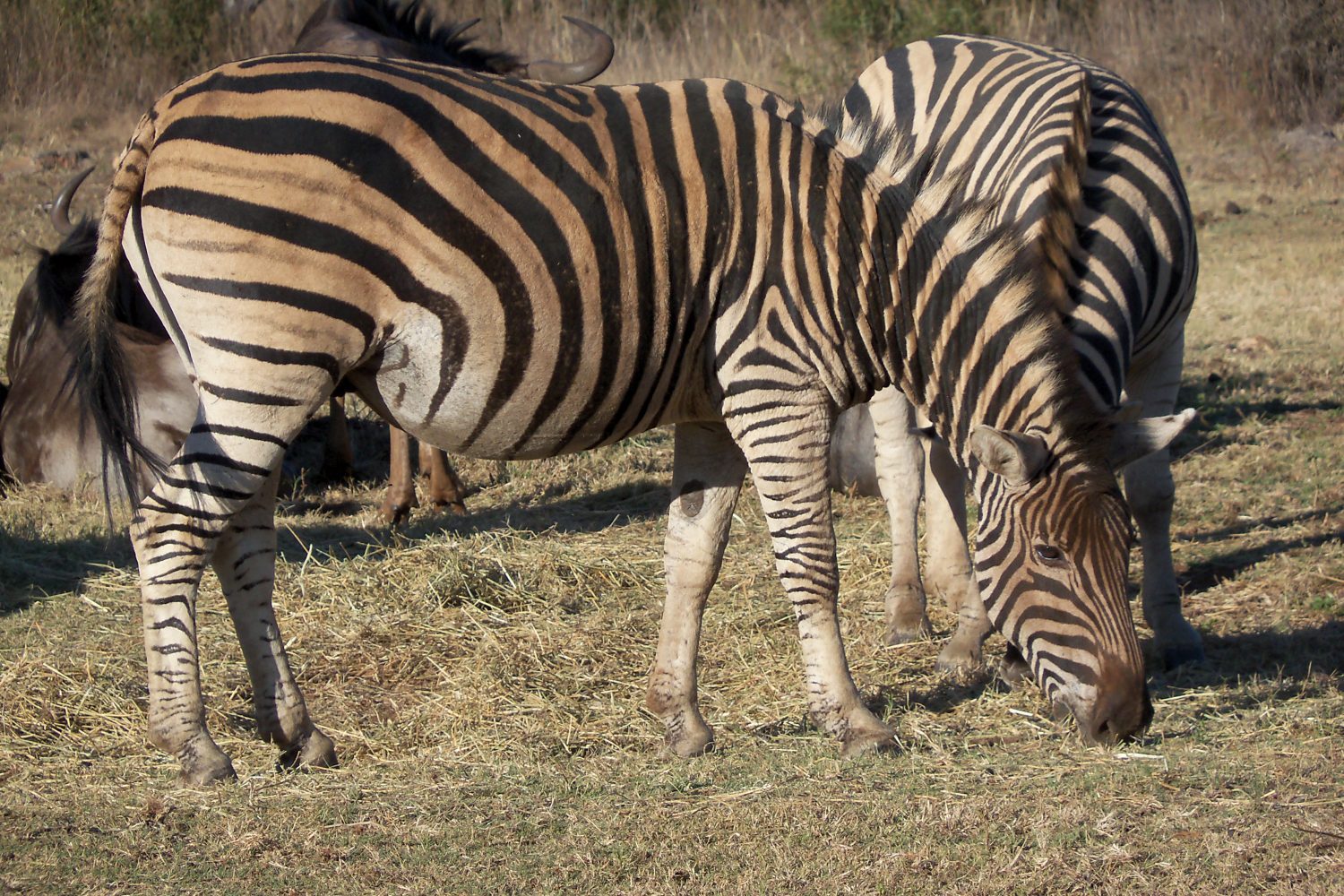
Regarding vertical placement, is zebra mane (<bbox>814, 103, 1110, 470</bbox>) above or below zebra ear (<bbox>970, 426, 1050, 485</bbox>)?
above

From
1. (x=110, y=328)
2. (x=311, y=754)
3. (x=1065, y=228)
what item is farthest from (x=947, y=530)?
(x=110, y=328)

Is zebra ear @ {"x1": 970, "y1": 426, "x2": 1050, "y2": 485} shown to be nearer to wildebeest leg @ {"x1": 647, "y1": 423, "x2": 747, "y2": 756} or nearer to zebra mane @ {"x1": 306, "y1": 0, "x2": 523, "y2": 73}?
wildebeest leg @ {"x1": 647, "y1": 423, "x2": 747, "y2": 756}

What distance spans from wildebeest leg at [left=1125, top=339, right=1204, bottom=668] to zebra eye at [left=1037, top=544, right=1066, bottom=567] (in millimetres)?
1914

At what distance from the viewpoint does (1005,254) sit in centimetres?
448

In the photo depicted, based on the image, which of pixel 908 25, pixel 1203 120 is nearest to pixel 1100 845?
pixel 1203 120

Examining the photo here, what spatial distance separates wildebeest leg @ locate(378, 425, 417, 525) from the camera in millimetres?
8133

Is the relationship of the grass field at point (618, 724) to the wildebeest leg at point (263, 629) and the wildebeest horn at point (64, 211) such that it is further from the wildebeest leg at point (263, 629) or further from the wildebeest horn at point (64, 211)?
the wildebeest horn at point (64, 211)

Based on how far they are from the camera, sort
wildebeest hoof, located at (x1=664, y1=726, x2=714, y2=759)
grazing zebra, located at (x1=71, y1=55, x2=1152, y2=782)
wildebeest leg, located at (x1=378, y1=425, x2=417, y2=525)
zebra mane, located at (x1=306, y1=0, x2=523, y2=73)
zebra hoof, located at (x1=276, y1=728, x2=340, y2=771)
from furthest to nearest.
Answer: zebra mane, located at (x1=306, y1=0, x2=523, y2=73), wildebeest leg, located at (x1=378, y1=425, x2=417, y2=525), wildebeest hoof, located at (x1=664, y1=726, x2=714, y2=759), zebra hoof, located at (x1=276, y1=728, x2=340, y2=771), grazing zebra, located at (x1=71, y1=55, x2=1152, y2=782)

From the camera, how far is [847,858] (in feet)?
12.0

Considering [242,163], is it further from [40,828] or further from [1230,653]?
[1230,653]

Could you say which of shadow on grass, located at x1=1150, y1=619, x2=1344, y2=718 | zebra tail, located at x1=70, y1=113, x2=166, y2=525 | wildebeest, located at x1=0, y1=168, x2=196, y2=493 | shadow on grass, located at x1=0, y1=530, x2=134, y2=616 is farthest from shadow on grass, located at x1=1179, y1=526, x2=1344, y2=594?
wildebeest, located at x1=0, y1=168, x2=196, y2=493

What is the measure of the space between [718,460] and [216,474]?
1.77m

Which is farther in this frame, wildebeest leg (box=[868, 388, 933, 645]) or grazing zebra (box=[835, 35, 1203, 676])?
wildebeest leg (box=[868, 388, 933, 645])

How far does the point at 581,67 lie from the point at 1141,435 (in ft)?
20.1
